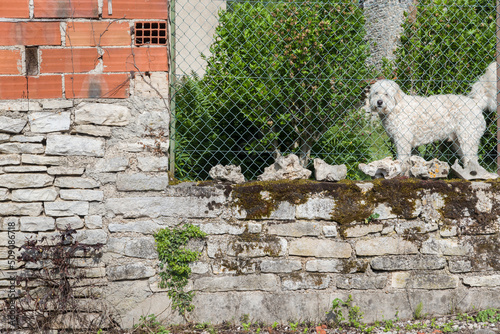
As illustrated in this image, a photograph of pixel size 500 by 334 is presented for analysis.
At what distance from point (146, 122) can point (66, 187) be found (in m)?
0.70

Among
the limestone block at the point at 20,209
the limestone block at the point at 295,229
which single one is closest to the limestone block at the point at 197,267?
the limestone block at the point at 295,229

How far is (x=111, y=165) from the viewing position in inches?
118

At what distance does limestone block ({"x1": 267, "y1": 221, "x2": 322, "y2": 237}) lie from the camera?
308 centimetres

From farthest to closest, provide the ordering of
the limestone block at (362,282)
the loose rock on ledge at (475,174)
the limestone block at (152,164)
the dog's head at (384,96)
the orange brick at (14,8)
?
the dog's head at (384,96) < the loose rock on ledge at (475,174) < the limestone block at (362,282) < the limestone block at (152,164) < the orange brick at (14,8)

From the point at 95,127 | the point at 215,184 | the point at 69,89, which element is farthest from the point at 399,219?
the point at 69,89

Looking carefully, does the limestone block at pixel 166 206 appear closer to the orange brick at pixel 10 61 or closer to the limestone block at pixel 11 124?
the limestone block at pixel 11 124

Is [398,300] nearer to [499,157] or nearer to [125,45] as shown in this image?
[499,157]

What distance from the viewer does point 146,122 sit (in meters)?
3.05

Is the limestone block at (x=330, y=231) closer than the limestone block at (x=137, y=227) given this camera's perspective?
No

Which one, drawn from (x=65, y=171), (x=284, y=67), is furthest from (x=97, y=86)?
(x=284, y=67)

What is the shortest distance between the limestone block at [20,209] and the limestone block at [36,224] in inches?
1.6

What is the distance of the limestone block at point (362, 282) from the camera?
3.14 m

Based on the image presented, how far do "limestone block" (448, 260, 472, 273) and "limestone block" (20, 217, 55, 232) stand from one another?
288cm

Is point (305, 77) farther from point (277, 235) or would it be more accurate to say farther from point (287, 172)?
point (277, 235)
